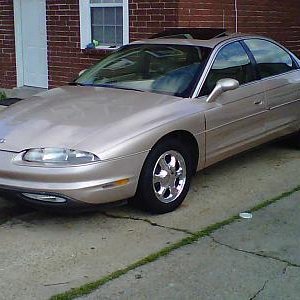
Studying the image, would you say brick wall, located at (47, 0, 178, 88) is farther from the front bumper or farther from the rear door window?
the front bumper

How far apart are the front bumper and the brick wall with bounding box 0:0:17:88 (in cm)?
737

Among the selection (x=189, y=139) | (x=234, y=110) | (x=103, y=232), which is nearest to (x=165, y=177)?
(x=189, y=139)

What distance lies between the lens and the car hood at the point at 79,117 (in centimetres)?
491

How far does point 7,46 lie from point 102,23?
240 cm

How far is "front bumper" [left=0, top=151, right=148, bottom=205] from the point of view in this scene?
15.4ft

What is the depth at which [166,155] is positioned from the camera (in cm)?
530

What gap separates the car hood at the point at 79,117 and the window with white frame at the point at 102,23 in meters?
4.57

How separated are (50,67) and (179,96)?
608 centimetres

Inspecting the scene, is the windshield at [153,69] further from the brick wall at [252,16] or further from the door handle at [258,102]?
the brick wall at [252,16]

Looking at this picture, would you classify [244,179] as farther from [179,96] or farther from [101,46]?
[101,46]

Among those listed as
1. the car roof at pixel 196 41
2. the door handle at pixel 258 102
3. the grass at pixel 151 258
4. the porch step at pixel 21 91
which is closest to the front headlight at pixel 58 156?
the grass at pixel 151 258

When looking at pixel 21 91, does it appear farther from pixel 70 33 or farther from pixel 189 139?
pixel 189 139

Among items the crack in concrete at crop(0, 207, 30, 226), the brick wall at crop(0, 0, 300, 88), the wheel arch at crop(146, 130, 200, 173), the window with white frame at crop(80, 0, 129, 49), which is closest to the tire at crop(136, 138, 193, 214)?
the wheel arch at crop(146, 130, 200, 173)

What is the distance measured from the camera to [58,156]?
4.79 m
